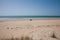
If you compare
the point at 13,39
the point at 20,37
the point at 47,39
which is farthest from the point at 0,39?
the point at 47,39

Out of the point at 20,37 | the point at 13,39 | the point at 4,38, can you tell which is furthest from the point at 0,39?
the point at 20,37

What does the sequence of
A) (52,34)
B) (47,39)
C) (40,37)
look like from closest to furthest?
(47,39) < (40,37) < (52,34)

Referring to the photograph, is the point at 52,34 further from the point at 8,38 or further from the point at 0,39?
the point at 0,39

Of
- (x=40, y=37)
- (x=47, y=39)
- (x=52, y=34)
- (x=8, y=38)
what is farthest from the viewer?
(x=52, y=34)

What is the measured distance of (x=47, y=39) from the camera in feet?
11.3

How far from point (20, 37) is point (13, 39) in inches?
13.3

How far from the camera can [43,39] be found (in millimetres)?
3439

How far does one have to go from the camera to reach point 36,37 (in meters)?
3.68

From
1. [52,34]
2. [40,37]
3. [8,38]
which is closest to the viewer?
[40,37]

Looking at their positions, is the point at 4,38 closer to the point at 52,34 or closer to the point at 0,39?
the point at 0,39

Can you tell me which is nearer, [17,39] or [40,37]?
[40,37]

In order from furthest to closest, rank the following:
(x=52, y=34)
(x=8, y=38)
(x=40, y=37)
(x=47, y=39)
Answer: (x=52, y=34)
(x=8, y=38)
(x=40, y=37)
(x=47, y=39)

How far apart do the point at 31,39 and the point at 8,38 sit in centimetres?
98

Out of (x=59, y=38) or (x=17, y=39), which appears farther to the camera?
(x=17, y=39)
